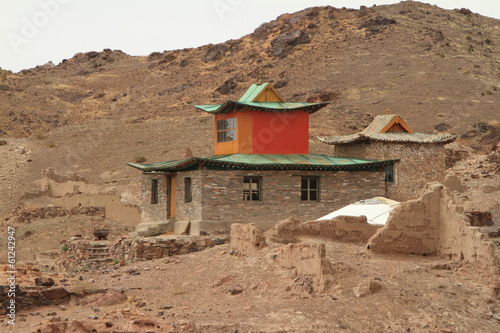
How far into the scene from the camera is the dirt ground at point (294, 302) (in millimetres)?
13555

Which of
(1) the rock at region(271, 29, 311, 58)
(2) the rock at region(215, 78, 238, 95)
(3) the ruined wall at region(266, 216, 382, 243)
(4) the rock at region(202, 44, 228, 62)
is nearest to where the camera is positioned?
(3) the ruined wall at region(266, 216, 382, 243)

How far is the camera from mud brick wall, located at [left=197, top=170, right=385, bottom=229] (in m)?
29.0

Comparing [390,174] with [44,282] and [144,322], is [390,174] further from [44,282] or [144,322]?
[144,322]

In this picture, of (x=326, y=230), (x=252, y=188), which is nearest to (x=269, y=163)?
(x=252, y=188)

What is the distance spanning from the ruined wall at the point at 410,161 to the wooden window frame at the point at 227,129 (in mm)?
7202

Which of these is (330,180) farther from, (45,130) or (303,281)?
(45,130)

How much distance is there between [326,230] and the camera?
19.8 metres

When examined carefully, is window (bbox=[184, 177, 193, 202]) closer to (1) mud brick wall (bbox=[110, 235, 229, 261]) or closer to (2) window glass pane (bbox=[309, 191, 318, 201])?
(1) mud brick wall (bbox=[110, 235, 229, 261])

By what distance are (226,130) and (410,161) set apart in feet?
30.5

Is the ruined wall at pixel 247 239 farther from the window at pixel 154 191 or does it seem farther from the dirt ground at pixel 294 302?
the window at pixel 154 191

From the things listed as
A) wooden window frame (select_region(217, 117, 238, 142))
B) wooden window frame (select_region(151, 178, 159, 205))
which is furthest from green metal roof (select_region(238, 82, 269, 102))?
wooden window frame (select_region(151, 178, 159, 205))

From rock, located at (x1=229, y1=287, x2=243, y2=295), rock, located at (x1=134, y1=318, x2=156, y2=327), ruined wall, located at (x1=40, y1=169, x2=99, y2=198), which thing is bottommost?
rock, located at (x1=134, y1=318, x2=156, y2=327)

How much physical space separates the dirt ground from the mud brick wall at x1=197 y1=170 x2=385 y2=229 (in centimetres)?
946

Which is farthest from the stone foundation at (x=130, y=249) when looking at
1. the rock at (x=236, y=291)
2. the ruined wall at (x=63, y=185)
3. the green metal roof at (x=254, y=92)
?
the ruined wall at (x=63, y=185)
